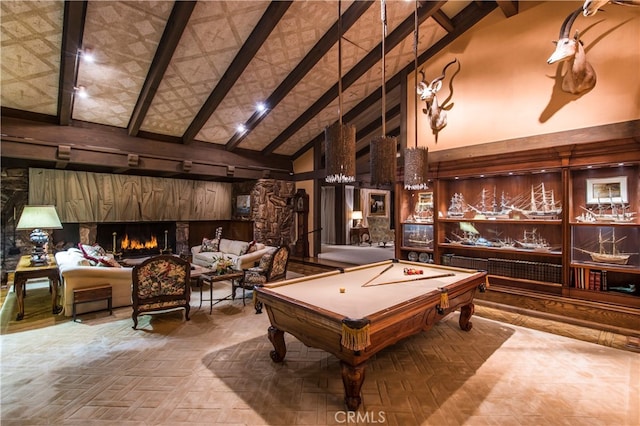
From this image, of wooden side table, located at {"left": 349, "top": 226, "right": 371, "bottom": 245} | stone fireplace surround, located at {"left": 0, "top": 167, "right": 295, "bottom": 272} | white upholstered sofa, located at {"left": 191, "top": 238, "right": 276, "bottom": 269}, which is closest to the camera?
stone fireplace surround, located at {"left": 0, "top": 167, "right": 295, "bottom": 272}

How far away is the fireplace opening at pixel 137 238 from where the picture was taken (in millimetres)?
7539

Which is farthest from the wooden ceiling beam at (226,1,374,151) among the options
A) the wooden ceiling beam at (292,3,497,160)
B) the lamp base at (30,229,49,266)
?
the lamp base at (30,229,49,266)

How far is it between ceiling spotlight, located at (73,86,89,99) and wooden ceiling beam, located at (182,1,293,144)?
1.78 metres

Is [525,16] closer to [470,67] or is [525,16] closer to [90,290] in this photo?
[470,67]

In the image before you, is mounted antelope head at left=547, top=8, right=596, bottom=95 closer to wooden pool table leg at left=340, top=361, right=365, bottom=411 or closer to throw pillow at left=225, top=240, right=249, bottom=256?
wooden pool table leg at left=340, top=361, right=365, bottom=411

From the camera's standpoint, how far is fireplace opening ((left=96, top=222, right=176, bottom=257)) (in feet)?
24.7

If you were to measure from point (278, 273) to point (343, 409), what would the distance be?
3.04 m

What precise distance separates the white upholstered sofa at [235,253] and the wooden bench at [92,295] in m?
1.94

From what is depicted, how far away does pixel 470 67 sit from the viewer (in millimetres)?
5188

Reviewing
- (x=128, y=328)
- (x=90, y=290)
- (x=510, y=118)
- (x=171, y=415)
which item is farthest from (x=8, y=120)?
(x=510, y=118)

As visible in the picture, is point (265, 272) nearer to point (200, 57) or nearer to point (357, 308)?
point (357, 308)

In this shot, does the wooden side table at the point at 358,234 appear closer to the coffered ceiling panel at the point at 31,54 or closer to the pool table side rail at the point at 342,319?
the pool table side rail at the point at 342,319

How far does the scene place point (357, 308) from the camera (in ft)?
7.82

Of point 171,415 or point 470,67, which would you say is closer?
point 171,415
